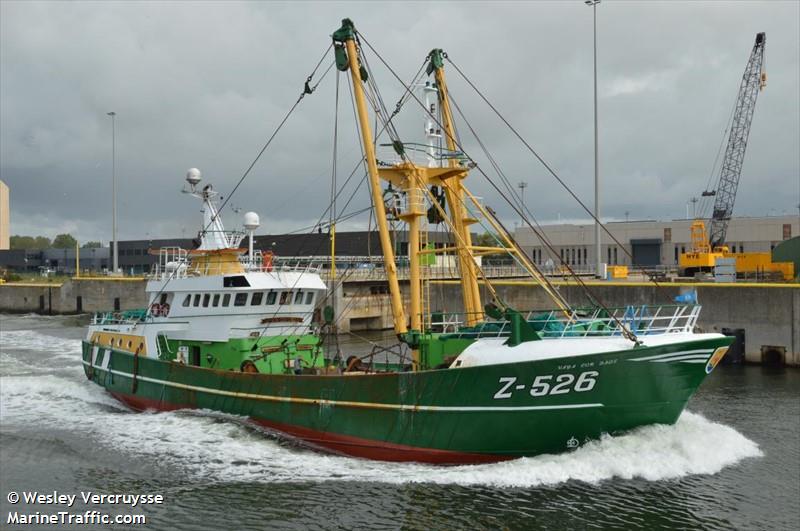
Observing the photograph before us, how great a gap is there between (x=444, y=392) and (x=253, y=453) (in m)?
5.88

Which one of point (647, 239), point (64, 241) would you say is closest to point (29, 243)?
point (64, 241)

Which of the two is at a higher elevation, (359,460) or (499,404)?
(499,404)

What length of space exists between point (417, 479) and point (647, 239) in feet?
212

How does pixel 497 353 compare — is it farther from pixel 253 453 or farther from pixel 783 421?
pixel 783 421

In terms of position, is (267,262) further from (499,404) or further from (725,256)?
(725,256)

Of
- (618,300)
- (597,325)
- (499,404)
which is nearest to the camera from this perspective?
(499,404)

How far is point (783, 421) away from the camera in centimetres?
2067

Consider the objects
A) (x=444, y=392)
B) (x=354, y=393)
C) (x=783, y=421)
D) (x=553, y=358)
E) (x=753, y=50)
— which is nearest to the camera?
(x=553, y=358)

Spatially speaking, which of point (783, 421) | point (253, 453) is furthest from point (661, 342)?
point (253, 453)

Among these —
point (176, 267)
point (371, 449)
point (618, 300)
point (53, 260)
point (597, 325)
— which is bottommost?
point (371, 449)

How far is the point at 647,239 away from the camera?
7319 cm

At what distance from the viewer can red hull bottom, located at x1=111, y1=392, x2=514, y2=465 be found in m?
15.9

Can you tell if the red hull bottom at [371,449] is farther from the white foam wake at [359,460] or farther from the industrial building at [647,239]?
the industrial building at [647,239]

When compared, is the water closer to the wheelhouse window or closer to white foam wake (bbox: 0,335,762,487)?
white foam wake (bbox: 0,335,762,487)
